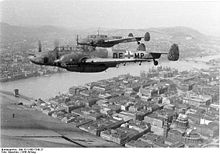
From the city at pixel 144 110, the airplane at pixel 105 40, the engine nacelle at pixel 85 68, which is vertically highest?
the airplane at pixel 105 40

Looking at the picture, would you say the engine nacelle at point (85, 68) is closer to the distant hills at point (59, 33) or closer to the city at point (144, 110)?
the distant hills at point (59, 33)

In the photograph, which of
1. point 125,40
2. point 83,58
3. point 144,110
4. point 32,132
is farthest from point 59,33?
point 144,110

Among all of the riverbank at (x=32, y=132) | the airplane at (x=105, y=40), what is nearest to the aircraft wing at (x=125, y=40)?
the airplane at (x=105, y=40)

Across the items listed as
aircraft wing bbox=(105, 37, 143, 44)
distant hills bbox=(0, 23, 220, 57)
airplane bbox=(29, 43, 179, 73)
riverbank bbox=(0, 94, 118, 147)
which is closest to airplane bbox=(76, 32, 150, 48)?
aircraft wing bbox=(105, 37, 143, 44)

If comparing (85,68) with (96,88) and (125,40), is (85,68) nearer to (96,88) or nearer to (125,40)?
(125,40)

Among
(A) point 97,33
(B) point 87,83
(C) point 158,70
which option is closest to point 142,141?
(A) point 97,33

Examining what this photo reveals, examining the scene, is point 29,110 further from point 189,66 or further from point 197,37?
point 189,66

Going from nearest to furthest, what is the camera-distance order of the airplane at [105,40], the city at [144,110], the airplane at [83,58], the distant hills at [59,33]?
1. the airplane at [83,58]
2. the airplane at [105,40]
3. the distant hills at [59,33]
4. the city at [144,110]

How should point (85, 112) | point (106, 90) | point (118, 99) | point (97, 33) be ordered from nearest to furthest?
point (97, 33) → point (85, 112) → point (118, 99) → point (106, 90)
